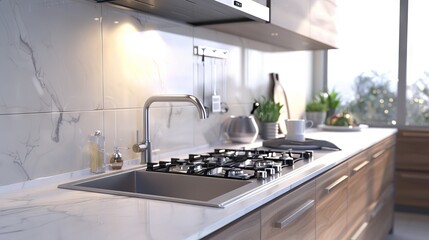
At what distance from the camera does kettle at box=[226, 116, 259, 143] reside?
8.46ft

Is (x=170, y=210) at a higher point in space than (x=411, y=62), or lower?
lower

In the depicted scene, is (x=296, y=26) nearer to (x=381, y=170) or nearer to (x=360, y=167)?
(x=360, y=167)

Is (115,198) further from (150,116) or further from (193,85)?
(193,85)

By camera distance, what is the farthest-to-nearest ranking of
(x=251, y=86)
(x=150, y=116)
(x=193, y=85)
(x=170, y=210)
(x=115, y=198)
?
(x=251, y=86), (x=193, y=85), (x=150, y=116), (x=115, y=198), (x=170, y=210)

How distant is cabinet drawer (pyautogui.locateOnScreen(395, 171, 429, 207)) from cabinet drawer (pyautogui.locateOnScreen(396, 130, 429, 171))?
0.20ft

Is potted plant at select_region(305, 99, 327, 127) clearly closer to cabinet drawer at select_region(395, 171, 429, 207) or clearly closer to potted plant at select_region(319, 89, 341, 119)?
potted plant at select_region(319, 89, 341, 119)

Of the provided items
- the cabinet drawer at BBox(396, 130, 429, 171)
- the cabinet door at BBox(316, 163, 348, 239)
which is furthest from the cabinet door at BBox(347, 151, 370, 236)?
the cabinet drawer at BBox(396, 130, 429, 171)

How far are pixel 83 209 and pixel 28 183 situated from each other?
0.39m

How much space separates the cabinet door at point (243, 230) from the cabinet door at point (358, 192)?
119cm

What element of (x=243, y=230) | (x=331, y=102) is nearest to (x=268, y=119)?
(x=331, y=102)

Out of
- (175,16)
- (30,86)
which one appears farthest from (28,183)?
(175,16)

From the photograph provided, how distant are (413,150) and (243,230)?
328 cm

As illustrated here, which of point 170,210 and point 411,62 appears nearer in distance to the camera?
point 170,210

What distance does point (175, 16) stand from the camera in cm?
209
